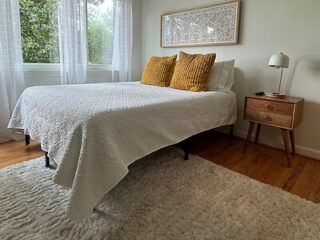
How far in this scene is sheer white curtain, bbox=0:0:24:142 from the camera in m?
2.32

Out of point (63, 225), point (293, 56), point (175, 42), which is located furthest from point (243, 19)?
point (63, 225)

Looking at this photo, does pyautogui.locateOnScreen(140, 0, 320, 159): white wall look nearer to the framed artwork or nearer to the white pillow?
the framed artwork

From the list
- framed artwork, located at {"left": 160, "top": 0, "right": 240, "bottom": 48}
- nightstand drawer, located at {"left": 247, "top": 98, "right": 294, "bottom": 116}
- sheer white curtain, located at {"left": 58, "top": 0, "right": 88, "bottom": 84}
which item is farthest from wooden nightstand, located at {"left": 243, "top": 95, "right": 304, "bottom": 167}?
sheer white curtain, located at {"left": 58, "top": 0, "right": 88, "bottom": 84}

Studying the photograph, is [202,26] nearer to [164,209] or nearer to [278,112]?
[278,112]

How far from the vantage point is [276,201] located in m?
1.48

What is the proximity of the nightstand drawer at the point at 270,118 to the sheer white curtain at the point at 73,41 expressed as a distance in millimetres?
2292

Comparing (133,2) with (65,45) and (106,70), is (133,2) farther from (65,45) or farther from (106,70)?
(65,45)

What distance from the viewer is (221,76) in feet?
8.25

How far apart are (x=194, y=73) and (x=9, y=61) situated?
2.09 metres

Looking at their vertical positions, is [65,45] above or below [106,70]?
above

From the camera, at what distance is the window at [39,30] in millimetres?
2578

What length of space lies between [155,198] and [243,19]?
2.26m

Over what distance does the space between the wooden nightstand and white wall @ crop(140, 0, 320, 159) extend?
0.59ft

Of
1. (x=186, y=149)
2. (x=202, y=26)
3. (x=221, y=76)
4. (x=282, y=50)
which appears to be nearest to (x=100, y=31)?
(x=202, y=26)
